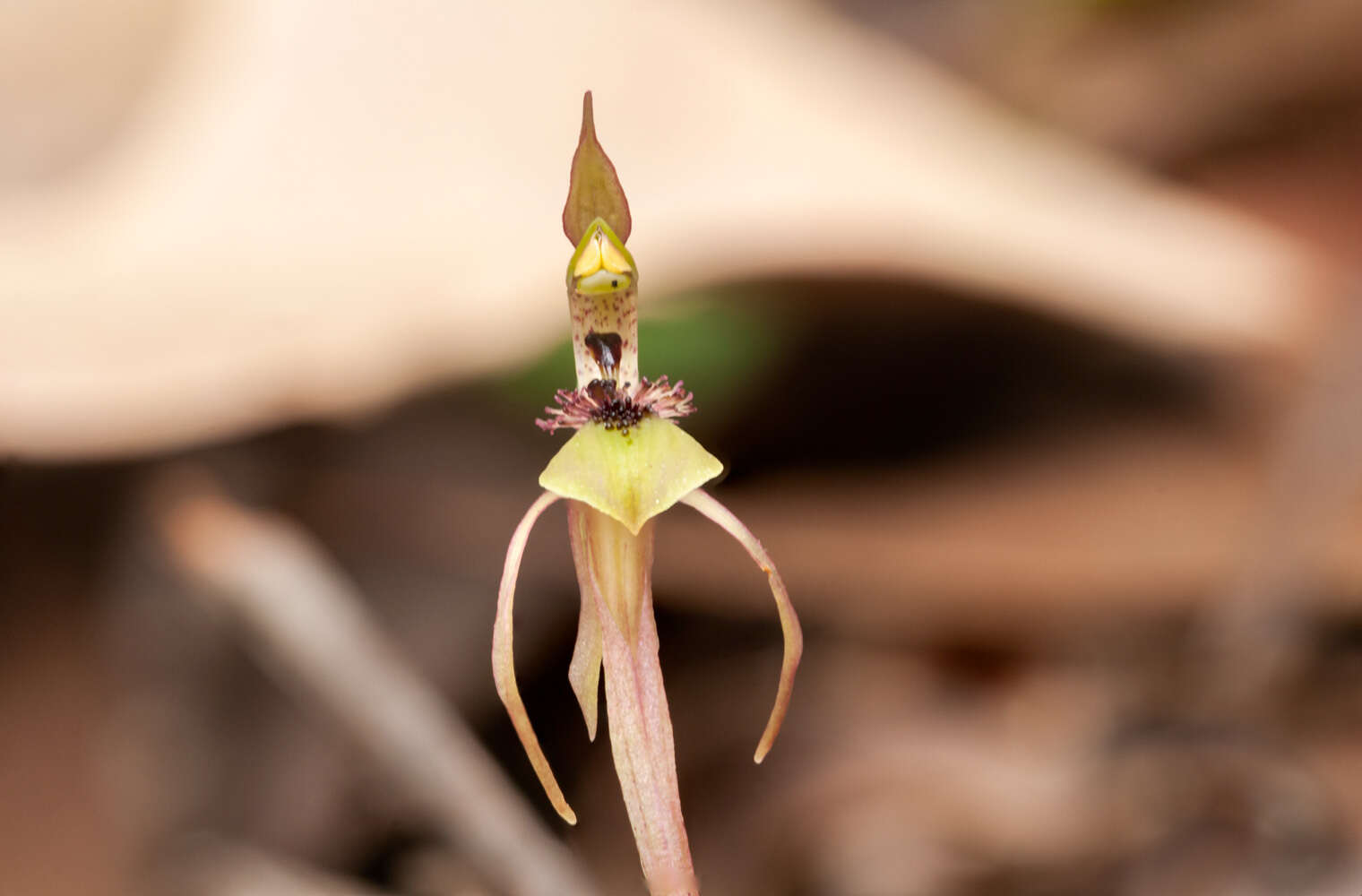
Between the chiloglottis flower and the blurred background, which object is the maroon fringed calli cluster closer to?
the chiloglottis flower

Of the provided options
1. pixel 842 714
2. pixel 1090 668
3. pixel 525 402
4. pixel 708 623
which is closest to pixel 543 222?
pixel 525 402

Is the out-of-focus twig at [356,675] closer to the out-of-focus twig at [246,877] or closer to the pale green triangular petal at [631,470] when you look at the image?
the out-of-focus twig at [246,877]

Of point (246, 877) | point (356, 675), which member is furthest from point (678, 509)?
point (246, 877)

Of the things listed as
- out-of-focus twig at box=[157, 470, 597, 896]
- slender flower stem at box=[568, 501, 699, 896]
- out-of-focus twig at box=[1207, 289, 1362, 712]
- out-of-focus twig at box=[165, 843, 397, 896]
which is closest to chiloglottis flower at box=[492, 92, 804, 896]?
slender flower stem at box=[568, 501, 699, 896]

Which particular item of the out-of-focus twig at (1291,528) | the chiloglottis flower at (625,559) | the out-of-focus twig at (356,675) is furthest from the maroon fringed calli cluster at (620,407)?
the out-of-focus twig at (1291,528)

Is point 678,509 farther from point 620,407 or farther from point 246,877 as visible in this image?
point 620,407

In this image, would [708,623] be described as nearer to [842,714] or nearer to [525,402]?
[842,714]
